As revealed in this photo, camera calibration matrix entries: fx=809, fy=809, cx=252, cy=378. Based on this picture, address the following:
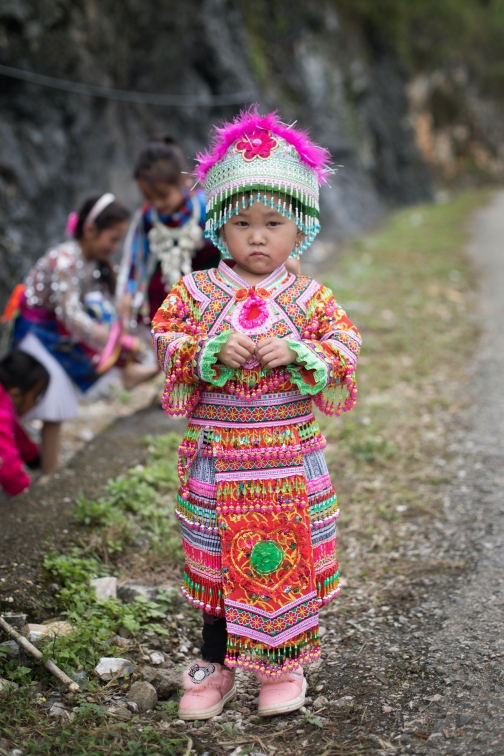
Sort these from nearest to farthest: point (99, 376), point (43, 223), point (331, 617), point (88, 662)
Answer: point (88, 662)
point (331, 617)
point (99, 376)
point (43, 223)

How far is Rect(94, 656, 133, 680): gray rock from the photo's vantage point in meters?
2.71

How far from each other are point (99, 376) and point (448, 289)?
17.9 ft

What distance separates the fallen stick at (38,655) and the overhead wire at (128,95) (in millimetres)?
5304

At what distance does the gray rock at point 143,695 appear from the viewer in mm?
2562

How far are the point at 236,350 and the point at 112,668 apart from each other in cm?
123

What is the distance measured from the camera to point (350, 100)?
1909cm

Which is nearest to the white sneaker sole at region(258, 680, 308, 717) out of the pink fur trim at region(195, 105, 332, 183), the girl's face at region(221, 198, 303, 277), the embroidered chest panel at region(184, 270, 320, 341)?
→ the embroidered chest panel at region(184, 270, 320, 341)

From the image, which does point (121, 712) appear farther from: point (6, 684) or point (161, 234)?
point (161, 234)

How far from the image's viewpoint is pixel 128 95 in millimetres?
9367

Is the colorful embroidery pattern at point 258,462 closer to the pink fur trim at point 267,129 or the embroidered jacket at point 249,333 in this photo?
the embroidered jacket at point 249,333

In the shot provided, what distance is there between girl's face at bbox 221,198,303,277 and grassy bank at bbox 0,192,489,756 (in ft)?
4.59

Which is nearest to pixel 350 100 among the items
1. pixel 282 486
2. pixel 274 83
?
pixel 274 83

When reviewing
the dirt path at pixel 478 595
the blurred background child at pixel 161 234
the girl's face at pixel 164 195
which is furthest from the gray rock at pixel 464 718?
the girl's face at pixel 164 195

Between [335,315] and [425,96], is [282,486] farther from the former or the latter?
[425,96]
